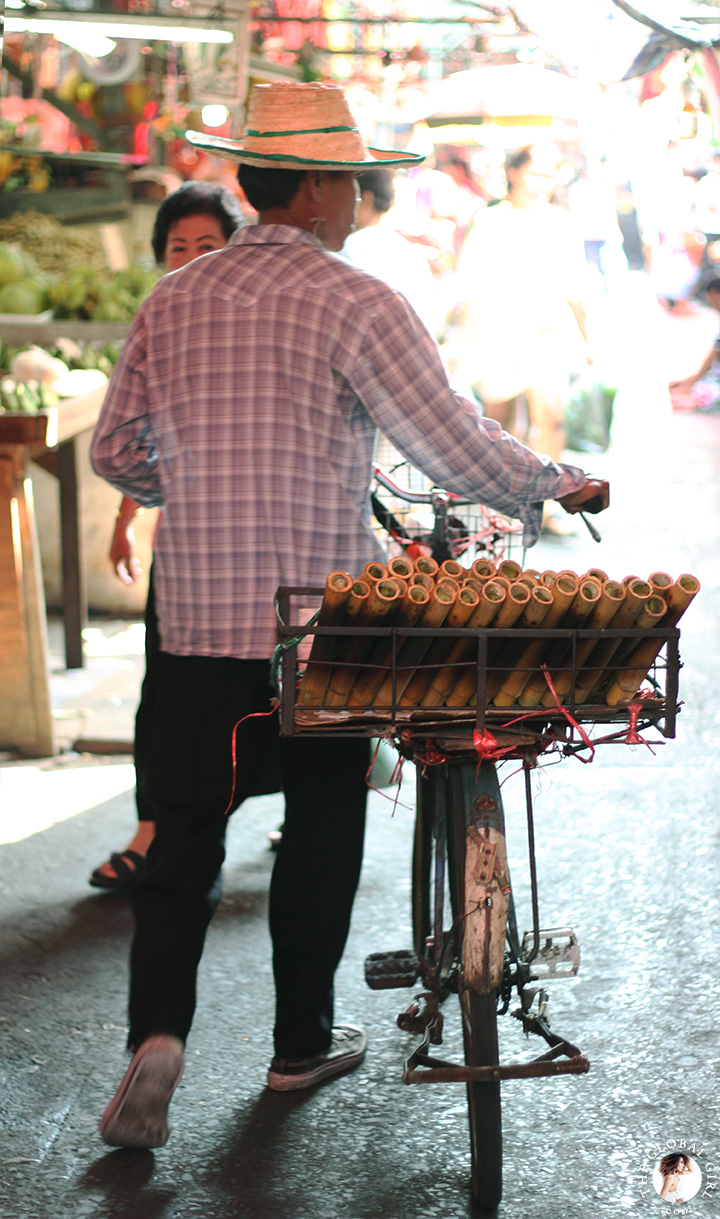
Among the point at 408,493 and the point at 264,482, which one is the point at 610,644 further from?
the point at 408,493

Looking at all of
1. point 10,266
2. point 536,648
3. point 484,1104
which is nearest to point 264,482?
point 536,648

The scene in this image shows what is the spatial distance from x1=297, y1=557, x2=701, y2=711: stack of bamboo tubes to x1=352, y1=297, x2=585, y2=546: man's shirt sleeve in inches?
12.4

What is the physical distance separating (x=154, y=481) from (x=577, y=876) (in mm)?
1885

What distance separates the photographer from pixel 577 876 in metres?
3.88

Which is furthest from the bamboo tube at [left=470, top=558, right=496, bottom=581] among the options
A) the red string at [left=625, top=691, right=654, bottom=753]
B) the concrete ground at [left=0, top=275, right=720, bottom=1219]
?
the concrete ground at [left=0, top=275, right=720, bottom=1219]

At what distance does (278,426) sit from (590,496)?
608 millimetres

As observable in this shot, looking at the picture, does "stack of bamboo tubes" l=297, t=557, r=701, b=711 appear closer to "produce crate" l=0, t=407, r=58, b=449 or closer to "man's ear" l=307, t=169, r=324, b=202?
"man's ear" l=307, t=169, r=324, b=202

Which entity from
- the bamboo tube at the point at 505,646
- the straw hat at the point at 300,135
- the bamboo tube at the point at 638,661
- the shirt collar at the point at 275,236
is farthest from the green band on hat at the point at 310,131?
the bamboo tube at the point at 638,661

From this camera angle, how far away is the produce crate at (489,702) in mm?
2033

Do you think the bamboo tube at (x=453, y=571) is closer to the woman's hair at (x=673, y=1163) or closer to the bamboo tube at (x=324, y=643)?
the bamboo tube at (x=324, y=643)

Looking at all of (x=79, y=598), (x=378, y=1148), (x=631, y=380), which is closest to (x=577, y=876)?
(x=378, y=1148)

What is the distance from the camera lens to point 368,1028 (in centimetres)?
303

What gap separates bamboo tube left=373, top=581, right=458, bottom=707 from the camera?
2039 mm

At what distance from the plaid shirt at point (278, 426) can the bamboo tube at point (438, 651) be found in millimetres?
454
